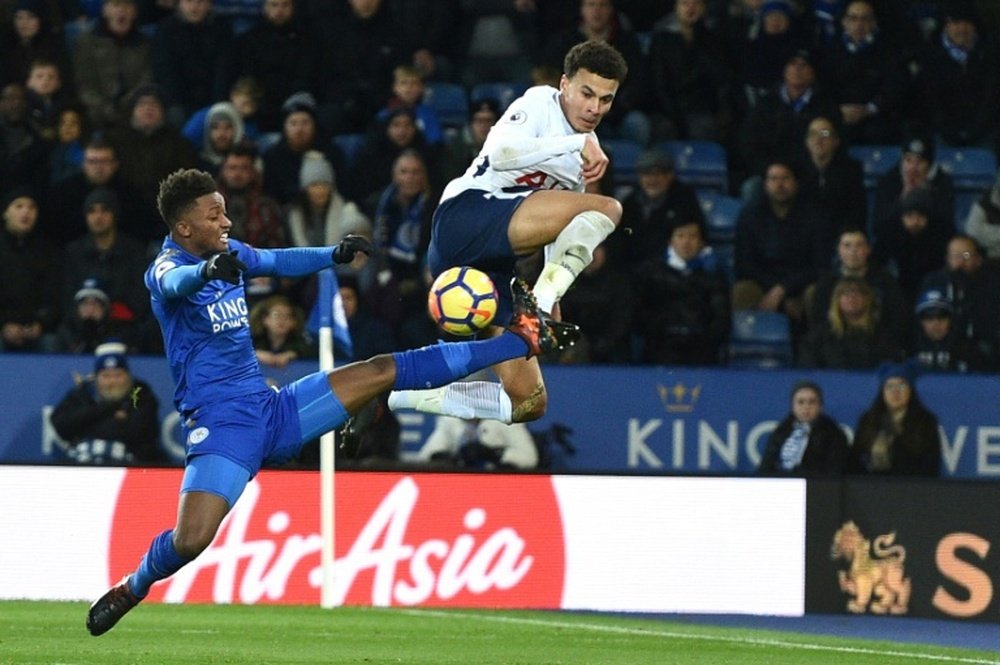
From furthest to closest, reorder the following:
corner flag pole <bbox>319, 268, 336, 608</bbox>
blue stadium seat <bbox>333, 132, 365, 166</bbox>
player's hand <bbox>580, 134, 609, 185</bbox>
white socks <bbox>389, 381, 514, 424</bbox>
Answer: blue stadium seat <bbox>333, 132, 365, 166</bbox> < corner flag pole <bbox>319, 268, 336, 608</bbox> < white socks <bbox>389, 381, 514, 424</bbox> < player's hand <bbox>580, 134, 609, 185</bbox>

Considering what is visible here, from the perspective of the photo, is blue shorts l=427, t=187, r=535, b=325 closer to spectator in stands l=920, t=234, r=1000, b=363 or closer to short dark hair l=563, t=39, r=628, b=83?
short dark hair l=563, t=39, r=628, b=83

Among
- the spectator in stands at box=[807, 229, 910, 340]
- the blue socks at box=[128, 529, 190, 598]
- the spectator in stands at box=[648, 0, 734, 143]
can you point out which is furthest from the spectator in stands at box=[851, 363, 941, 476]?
the blue socks at box=[128, 529, 190, 598]

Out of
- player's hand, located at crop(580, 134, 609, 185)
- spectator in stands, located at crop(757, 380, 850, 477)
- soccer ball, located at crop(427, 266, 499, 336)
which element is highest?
player's hand, located at crop(580, 134, 609, 185)

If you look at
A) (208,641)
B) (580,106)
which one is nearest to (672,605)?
(208,641)

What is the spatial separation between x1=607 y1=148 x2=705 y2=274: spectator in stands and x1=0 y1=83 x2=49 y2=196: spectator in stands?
4329mm

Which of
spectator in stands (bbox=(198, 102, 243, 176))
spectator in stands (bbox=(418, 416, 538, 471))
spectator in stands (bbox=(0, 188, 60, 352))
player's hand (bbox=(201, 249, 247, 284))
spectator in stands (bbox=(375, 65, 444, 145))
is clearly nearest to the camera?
player's hand (bbox=(201, 249, 247, 284))

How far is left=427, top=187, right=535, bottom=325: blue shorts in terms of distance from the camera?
402 inches

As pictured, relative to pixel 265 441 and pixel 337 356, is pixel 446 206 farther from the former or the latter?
pixel 337 356

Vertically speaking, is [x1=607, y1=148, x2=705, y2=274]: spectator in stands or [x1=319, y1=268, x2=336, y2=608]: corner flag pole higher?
[x1=607, y1=148, x2=705, y2=274]: spectator in stands

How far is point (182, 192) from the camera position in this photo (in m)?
9.78

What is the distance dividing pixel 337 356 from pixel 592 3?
3409mm

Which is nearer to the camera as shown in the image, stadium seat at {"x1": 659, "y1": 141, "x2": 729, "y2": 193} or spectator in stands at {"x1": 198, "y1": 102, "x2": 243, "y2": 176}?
spectator in stands at {"x1": 198, "y1": 102, "x2": 243, "y2": 176}

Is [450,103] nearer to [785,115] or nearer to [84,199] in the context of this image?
[785,115]

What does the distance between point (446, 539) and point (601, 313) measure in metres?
2.24
